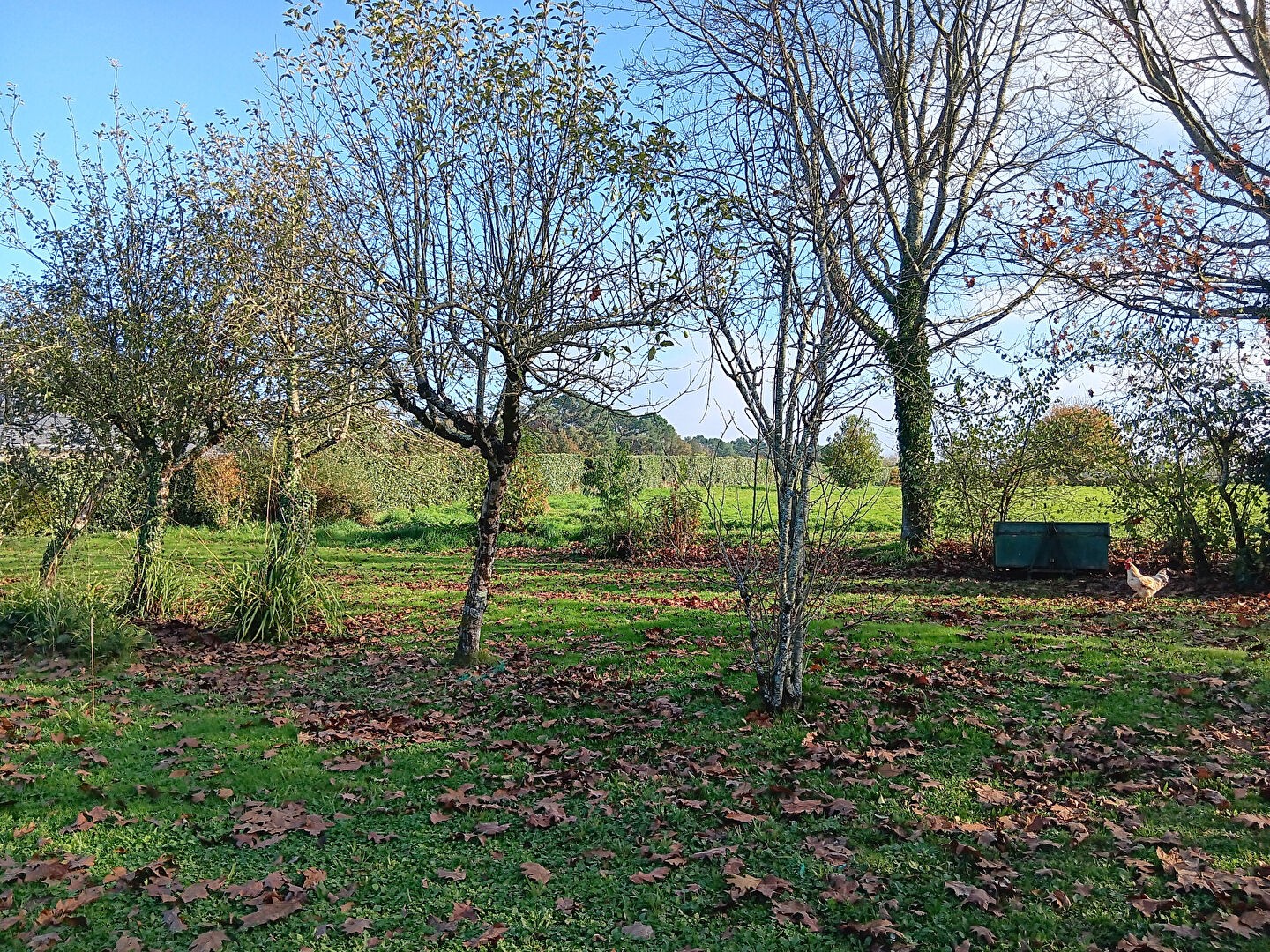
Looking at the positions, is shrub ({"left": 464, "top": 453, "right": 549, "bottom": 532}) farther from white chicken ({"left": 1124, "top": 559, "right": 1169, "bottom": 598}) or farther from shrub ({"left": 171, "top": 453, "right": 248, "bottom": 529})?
white chicken ({"left": 1124, "top": 559, "right": 1169, "bottom": 598})

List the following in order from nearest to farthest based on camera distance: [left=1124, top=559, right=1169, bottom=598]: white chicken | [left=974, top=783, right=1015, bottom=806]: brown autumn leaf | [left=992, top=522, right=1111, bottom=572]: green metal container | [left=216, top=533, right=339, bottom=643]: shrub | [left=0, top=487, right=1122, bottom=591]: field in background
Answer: [left=974, top=783, right=1015, bottom=806]: brown autumn leaf < [left=216, top=533, right=339, bottom=643]: shrub < [left=1124, top=559, right=1169, bottom=598]: white chicken < [left=0, top=487, right=1122, bottom=591]: field in background < [left=992, top=522, right=1111, bottom=572]: green metal container

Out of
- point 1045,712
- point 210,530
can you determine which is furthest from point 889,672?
point 210,530

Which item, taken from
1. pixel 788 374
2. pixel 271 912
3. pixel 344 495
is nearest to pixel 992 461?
pixel 788 374

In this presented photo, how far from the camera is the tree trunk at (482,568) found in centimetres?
755

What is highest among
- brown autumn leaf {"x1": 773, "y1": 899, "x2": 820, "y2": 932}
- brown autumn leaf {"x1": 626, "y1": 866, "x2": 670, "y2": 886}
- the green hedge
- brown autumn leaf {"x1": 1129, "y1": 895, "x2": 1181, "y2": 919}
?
the green hedge

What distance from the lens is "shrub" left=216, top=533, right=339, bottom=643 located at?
9203 millimetres

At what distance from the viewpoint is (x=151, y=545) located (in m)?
10.2

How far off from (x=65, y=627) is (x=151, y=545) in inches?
80.3

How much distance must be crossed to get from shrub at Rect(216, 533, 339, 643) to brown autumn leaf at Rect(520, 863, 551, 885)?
637 centimetres

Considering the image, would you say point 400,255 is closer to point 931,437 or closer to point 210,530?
point 931,437

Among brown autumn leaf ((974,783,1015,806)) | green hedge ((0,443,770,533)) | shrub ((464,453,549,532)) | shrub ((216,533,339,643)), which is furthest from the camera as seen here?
shrub ((464,453,549,532))

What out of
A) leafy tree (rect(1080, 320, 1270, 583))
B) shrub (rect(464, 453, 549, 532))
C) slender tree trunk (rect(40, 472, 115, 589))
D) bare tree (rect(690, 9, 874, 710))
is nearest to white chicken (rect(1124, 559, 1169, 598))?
leafy tree (rect(1080, 320, 1270, 583))

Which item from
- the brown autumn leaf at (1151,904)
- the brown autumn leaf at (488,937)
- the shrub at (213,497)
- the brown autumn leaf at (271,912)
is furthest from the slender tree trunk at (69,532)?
the brown autumn leaf at (1151,904)

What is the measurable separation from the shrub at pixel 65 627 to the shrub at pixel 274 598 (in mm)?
1059
